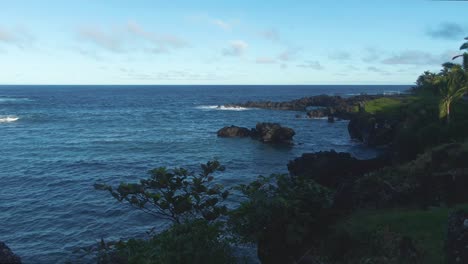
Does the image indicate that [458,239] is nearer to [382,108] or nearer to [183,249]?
[183,249]

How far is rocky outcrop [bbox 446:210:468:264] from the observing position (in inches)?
368

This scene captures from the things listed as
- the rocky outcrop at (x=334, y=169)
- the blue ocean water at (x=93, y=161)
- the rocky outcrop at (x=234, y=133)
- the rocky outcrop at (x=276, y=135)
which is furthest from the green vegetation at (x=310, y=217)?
the rocky outcrop at (x=234, y=133)

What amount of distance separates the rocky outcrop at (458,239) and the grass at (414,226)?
322cm

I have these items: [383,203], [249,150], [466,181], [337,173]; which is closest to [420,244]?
[383,203]

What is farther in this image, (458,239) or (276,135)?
Answer: (276,135)

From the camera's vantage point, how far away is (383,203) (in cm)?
1995


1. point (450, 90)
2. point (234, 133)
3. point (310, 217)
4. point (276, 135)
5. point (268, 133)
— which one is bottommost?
point (234, 133)

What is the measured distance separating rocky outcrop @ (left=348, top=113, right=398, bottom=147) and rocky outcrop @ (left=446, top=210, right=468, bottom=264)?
47.7 metres

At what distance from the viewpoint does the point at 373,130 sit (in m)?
57.5

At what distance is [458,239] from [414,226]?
6.59 metres

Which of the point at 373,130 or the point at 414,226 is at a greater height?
the point at 373,130

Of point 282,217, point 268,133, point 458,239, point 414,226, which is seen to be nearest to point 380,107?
point 268,133

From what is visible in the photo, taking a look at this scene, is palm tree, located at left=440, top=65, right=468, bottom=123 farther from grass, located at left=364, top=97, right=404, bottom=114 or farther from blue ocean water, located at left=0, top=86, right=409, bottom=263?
grass, located at left=364, top=97, right=404, bottom=114

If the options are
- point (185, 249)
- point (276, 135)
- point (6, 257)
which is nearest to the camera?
point (185, 249)
